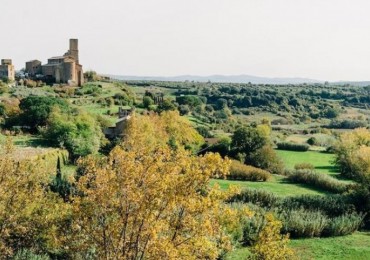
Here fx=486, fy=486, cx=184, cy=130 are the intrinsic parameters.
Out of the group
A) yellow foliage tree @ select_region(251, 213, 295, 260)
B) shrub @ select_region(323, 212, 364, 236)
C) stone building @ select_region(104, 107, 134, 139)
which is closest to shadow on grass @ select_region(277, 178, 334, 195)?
shrub @ select_region(323, 212, 364, 236)

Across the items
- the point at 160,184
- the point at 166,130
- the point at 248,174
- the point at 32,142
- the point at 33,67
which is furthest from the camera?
the point at 33,67

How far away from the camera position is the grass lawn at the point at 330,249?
26469 mm

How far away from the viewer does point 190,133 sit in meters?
63.6

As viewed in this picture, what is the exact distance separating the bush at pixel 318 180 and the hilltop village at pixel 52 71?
59.6 meters

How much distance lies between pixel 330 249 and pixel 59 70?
8239 cm

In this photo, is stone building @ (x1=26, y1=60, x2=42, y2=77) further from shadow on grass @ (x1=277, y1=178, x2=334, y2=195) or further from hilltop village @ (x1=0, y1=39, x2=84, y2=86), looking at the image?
shadow on grass @ (x1=277, y1=178, x2=334, y2=195)

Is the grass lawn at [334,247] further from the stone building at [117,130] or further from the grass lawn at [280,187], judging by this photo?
the stone building at [117,130]

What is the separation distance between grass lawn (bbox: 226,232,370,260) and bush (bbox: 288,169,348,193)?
1408cm

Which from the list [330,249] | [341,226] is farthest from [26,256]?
[341,226]

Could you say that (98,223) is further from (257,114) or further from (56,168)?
(257,114)

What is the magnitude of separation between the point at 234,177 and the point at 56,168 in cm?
1856

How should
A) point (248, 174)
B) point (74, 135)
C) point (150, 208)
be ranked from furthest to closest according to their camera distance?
1. point (74, 135)
2. point (248, 174)
3. point (150, 208)

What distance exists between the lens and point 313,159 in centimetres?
6719

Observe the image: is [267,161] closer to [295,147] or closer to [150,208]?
[295,147]
